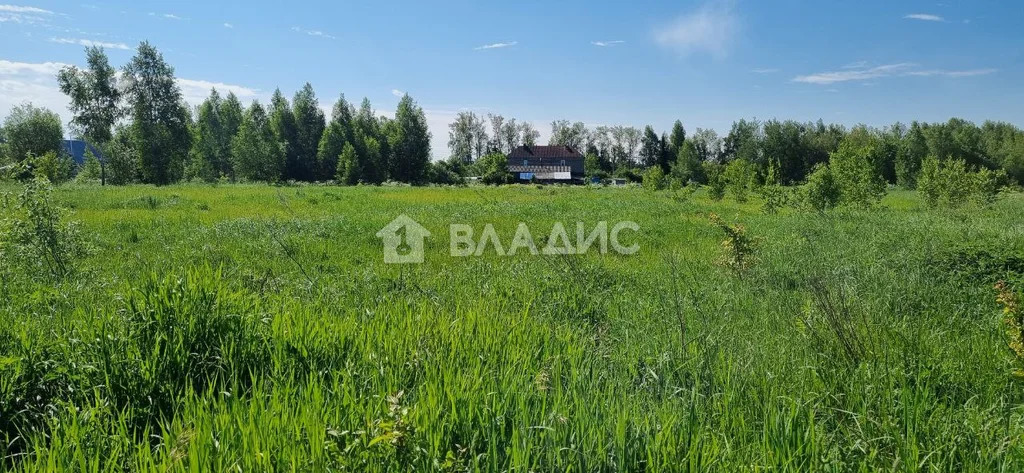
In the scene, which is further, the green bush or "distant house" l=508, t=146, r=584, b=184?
"distant house" l=508, t=146, r=584, b=184

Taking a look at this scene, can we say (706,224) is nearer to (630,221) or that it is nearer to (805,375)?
(630,221)

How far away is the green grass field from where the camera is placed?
221 centimetres

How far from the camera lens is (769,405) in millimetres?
2809

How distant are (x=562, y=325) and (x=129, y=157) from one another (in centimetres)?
4720

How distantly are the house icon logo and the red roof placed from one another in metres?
85.4

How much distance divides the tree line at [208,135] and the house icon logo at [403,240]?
27.3 metres

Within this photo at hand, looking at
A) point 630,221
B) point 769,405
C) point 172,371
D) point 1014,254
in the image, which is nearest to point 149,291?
point 172,371

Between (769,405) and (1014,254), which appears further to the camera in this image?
(1014,254)

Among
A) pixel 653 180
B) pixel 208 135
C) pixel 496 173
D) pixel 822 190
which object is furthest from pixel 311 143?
pixel 822 190
